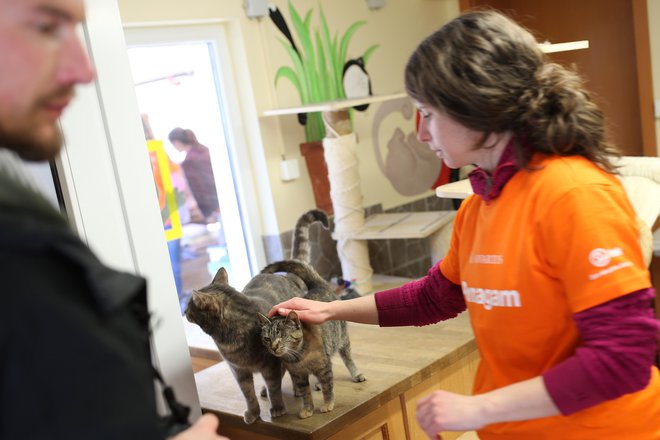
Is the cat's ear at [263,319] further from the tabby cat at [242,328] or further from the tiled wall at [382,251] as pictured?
the tiled wall at [382,251]

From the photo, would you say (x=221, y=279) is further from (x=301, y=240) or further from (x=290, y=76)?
(x=290, y=76)

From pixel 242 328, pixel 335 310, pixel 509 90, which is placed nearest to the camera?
pixel 509 90

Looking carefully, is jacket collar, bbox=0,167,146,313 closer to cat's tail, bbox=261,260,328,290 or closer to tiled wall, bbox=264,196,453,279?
cat's tail, bbox=261,260,328,290

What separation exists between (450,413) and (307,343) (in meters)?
0.66

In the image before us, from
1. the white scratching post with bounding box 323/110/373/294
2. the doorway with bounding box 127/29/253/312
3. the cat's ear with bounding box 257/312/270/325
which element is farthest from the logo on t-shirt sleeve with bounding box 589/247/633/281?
the doorway with bounding box 127/29/253/312

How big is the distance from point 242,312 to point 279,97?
6.34 ft

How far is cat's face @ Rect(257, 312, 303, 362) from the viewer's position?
4.81ft

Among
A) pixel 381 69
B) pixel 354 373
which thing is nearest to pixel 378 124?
pixel 381 69

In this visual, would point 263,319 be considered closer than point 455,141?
No

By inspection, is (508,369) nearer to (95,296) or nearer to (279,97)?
(95,296)

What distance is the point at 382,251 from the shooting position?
3762 millimetres

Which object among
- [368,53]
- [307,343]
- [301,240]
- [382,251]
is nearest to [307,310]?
[307,343]

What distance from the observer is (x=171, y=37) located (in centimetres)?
301

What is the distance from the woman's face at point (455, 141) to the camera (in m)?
1.06
